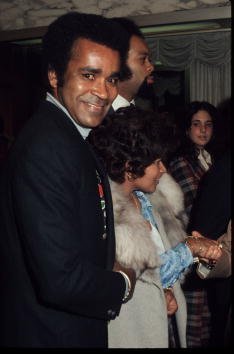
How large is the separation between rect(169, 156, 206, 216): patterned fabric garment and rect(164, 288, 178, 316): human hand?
52.4 inches

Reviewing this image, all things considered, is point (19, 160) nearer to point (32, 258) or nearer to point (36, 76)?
point (32, 258)

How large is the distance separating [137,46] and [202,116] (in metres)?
1.50

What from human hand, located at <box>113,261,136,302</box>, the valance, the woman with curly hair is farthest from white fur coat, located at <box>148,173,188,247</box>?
the valance

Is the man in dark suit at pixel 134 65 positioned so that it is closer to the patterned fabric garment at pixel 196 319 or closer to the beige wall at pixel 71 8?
the patterned fabric garment at pixel 196 319

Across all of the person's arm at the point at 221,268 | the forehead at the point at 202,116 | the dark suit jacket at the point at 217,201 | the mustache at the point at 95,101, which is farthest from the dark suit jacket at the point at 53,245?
the forehead at the point at 202,116

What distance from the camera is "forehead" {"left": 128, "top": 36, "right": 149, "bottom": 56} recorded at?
2.72 meters

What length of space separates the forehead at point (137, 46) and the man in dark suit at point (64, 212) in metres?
1.22

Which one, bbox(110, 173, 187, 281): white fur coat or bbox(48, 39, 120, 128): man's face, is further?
bbox(110, 173, 187, 281): white fur coat

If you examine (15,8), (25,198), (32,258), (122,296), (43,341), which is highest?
(15,8)

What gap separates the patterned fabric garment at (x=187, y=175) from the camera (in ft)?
10.8

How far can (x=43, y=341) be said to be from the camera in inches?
51.8

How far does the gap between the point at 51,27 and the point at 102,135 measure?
483 millimetres

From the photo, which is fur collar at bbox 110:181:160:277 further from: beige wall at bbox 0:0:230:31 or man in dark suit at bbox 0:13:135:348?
beige wall at bbox 0:0:230:31

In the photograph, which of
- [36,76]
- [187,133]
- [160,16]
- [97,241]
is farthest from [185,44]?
[97,241]
